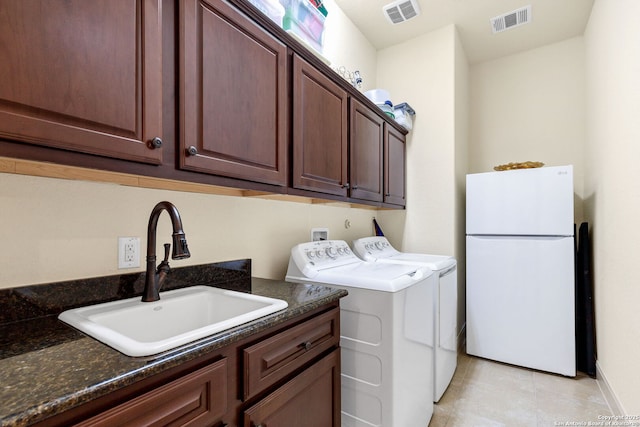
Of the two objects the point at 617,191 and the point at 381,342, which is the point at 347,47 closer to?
the point at 617,191

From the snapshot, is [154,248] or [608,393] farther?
[608,393]

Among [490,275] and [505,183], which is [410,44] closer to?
[505,183]

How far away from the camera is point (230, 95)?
1.18 metres

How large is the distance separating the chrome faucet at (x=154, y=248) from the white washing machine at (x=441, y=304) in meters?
1.51

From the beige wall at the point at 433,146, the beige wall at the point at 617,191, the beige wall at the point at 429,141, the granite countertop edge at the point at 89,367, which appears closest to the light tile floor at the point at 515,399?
the beige wall at the point at 617,191

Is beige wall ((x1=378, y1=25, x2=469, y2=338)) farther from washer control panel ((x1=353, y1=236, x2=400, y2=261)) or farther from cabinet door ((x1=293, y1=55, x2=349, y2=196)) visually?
cabinet door ((x1=293, y1=55, x2=349, y2=196))

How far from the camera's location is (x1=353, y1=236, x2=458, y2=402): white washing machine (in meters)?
1.98

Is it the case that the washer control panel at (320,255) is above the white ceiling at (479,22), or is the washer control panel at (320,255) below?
below

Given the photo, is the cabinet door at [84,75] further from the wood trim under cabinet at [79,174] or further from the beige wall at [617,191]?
the beige wall at [617,191]

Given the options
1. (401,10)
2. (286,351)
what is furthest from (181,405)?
(401,10)

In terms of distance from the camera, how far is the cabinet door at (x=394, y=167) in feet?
8.19

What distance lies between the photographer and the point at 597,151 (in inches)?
94.1

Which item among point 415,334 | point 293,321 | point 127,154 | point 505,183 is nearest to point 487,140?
point 505,183

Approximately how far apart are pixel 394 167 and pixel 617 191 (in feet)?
4.60
